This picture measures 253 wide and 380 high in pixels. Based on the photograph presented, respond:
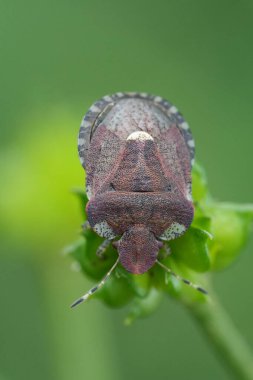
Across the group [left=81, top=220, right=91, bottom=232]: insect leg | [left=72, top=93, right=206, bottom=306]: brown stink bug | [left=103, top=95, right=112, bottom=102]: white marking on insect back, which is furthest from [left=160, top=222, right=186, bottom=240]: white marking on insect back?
[left=103, top=95, right=112, bottom=102]: white marking on insect back

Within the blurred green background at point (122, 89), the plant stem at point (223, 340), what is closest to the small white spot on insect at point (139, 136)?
the plant stem at point (223, 340)

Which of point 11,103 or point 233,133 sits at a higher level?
point 11,103

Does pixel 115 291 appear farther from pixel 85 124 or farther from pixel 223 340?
pixel 85 124

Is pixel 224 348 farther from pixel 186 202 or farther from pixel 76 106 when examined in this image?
pixel 76 106

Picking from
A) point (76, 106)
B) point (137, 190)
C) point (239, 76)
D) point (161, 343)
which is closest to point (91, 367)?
point (137, 190)

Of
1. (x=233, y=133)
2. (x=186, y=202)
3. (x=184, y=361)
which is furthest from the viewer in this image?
(x=233, y=133)

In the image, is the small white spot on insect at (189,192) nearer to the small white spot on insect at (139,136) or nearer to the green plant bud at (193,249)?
the green plant bud at (193,249)

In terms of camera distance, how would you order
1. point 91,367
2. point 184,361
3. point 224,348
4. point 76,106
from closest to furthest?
1. point 224,348
2. point 91,367
3. point 76,106
4. point 184,361
